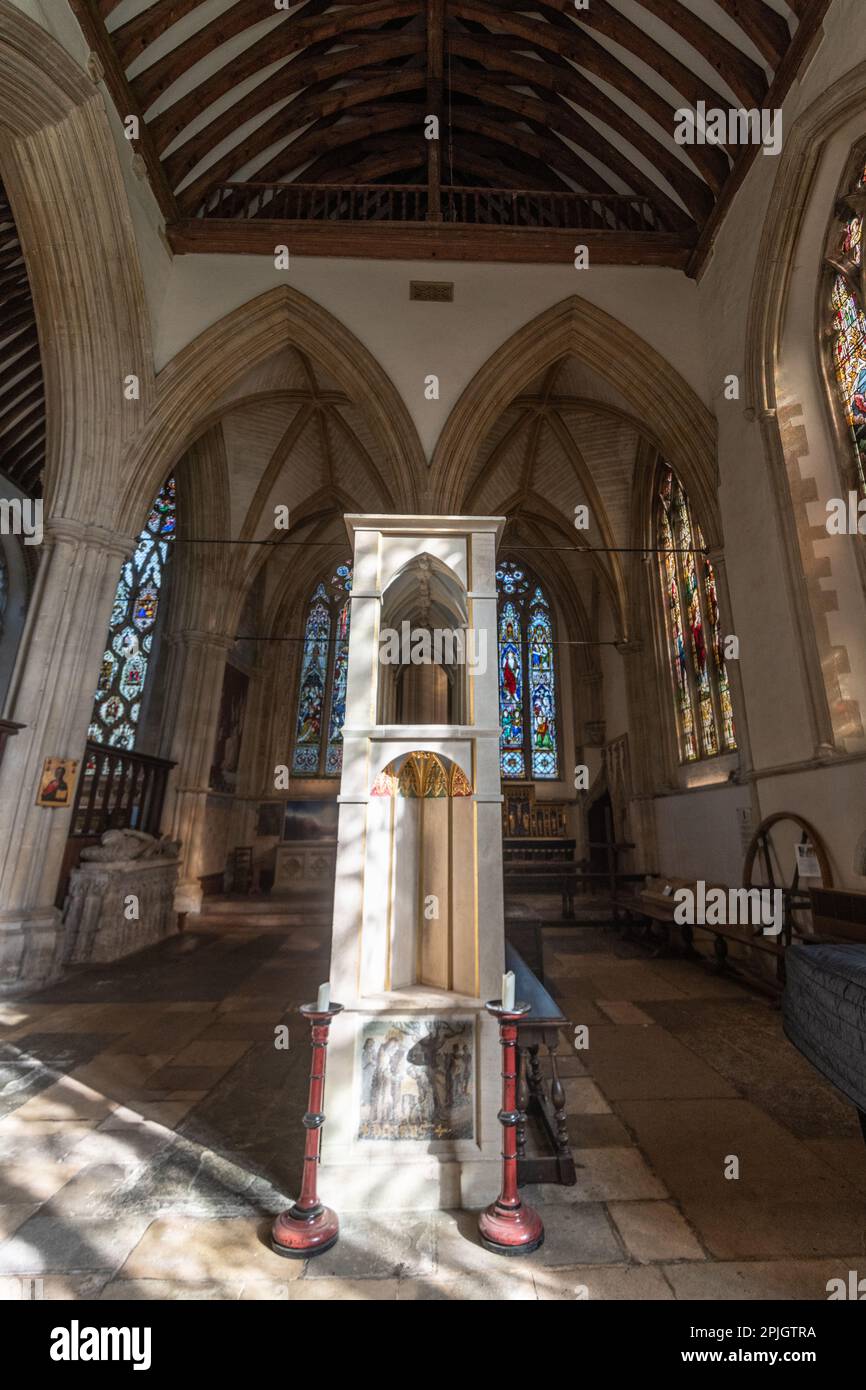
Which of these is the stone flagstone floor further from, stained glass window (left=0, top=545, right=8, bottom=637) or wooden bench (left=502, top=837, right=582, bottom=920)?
stained glass window (left=0, top=545, right=8, bottom=637)

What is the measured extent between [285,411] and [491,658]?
9.08 meters

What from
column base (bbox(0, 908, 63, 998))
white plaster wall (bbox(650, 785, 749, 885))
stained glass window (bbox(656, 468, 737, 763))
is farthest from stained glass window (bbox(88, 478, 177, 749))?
white plaster wall (bbox(650, 785, 749, 885))

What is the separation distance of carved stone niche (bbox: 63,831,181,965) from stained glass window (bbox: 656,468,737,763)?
22.5 feet

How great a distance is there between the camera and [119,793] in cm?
740

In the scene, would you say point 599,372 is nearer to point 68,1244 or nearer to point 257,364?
point 257,364

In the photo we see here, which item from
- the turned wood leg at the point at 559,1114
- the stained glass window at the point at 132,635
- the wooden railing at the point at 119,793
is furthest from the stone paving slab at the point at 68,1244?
the stained glass window at the point at 132,635

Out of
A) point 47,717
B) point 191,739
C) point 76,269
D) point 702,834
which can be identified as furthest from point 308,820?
point 76,269

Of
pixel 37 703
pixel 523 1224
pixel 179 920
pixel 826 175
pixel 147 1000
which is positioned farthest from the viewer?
pixel 179 920

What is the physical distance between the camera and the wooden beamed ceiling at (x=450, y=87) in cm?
591

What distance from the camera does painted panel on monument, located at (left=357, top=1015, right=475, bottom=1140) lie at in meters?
2.13

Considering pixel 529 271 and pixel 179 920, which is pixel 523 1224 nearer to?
pixel 179 920

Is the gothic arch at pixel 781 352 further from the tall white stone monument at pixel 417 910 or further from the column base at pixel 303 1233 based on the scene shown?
the column base at pixel 303 1233

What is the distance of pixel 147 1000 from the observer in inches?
174
